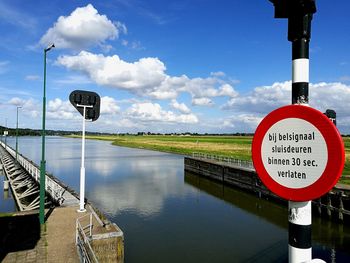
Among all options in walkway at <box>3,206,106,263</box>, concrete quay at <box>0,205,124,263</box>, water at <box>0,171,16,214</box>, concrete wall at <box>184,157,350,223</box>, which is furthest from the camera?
water at <box>0,171,16,214</box>

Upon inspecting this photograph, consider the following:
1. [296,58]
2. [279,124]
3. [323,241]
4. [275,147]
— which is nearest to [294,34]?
[296,58]

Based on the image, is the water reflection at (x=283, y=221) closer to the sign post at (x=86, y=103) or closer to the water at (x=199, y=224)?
the water at (x=199, y=224)

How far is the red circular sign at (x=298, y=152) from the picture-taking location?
75.4 inches

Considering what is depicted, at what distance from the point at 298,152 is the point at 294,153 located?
0.09ft

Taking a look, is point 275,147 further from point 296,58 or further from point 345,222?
point 345,222

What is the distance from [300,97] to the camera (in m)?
2.18

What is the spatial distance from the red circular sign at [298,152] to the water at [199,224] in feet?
46.4

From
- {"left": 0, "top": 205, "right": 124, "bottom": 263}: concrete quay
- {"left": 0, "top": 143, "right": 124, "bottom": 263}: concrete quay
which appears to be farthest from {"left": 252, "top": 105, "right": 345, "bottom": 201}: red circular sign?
{"left": 0, "top": 205, "right": 124, "bottom": 263}: concrete quay

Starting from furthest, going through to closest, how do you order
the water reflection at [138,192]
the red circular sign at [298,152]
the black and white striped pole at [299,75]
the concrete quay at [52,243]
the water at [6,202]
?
the water at [6,202] → the water reflection at [138,192] → the concrete quay at [52,243] → the black and white striped pole at [299,75] → the red circular sign at [298,152]

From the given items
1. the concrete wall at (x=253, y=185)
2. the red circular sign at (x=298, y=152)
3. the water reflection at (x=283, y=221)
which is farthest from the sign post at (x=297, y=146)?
the concrete wall at (x=253, y=185)

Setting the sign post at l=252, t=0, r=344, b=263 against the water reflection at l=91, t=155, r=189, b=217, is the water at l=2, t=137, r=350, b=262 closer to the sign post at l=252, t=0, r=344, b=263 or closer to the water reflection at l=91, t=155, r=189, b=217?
the water reflection at l=91, t=155, r=189, b=217

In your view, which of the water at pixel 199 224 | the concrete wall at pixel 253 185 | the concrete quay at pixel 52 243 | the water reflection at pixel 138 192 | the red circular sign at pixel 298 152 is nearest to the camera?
the red circular sign at pixel 298 152

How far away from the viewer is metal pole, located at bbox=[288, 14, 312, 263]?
2.17 m

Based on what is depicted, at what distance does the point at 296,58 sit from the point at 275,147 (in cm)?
68
